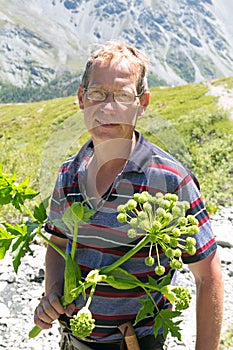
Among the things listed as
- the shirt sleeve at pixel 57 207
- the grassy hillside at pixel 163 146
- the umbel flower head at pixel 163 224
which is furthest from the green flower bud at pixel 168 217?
the shirt sleeve at pixel 57 207

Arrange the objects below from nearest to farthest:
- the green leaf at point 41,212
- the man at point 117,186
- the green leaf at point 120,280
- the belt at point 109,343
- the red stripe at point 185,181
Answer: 1. the green leaf at point 120,280
2. the green leaf at point 41,212
3. the man at point 117,186
4. the red stripe at point 185,181
5. the belt at point 109,343

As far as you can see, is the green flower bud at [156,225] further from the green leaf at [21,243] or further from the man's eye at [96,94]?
the man's eye at [96,94]

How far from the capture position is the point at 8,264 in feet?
20.4

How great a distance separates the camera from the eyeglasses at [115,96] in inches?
68.2

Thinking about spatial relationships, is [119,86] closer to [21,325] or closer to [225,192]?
[21,325]

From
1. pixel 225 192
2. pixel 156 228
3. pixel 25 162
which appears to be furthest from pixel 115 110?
pixel 225 192

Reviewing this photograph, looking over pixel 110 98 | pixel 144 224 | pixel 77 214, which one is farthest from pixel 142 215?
pixel 110 98

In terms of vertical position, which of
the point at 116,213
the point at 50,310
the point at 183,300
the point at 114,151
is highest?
the point at 183,300

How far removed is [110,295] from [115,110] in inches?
39.7

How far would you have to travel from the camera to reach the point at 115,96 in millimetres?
1738

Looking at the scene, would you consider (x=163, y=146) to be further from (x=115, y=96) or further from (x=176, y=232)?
(x=176, y=232)

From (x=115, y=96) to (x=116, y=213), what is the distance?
0.48 meters

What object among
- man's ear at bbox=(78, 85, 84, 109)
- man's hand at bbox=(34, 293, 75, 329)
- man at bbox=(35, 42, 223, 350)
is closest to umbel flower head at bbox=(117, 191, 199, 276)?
man at bbox=(35, 42, 223, 350)

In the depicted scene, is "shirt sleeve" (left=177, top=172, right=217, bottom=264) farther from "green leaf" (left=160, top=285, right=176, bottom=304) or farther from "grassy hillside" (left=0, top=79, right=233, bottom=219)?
"green leaf" (left=160, top=285, right=176, bottom=304)
